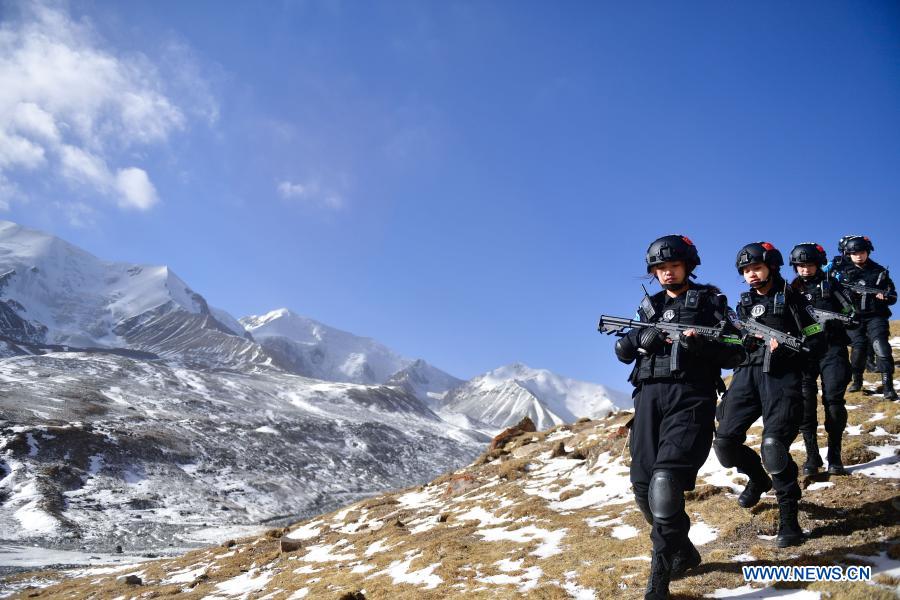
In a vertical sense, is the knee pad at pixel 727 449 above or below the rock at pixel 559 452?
above

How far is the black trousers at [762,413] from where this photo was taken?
6.20 m

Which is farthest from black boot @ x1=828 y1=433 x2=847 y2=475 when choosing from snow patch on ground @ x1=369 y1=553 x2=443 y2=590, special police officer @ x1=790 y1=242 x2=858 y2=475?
snow patch on ground @ x1=369 y1=553 x2=443 y2=590

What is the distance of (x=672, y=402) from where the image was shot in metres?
5.49

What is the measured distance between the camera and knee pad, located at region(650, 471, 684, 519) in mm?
5064

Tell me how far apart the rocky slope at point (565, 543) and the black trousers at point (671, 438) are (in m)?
0.77

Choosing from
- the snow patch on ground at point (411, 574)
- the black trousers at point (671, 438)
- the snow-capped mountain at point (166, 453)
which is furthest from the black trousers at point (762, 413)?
the snow-capped mountain at point (166, 453)

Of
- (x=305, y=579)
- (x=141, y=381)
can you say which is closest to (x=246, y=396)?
(x=141, y=381)

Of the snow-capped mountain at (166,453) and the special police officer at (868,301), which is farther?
the snow-capped mountain at (166,453)

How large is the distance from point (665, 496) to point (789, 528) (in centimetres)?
237

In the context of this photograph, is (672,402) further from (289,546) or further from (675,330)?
(289,546)

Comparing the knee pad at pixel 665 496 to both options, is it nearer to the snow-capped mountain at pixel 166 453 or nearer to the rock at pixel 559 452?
the rock at pixel 559 452

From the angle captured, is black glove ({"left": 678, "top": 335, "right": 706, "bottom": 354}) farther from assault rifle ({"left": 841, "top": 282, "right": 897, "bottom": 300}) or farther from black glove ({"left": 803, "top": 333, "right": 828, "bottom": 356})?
assault rifle ({"left": 841, "top": 282, "right": 897, "bottom": 300})

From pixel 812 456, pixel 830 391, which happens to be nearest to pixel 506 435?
pixel 812 456

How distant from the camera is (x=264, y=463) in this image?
285 ft
